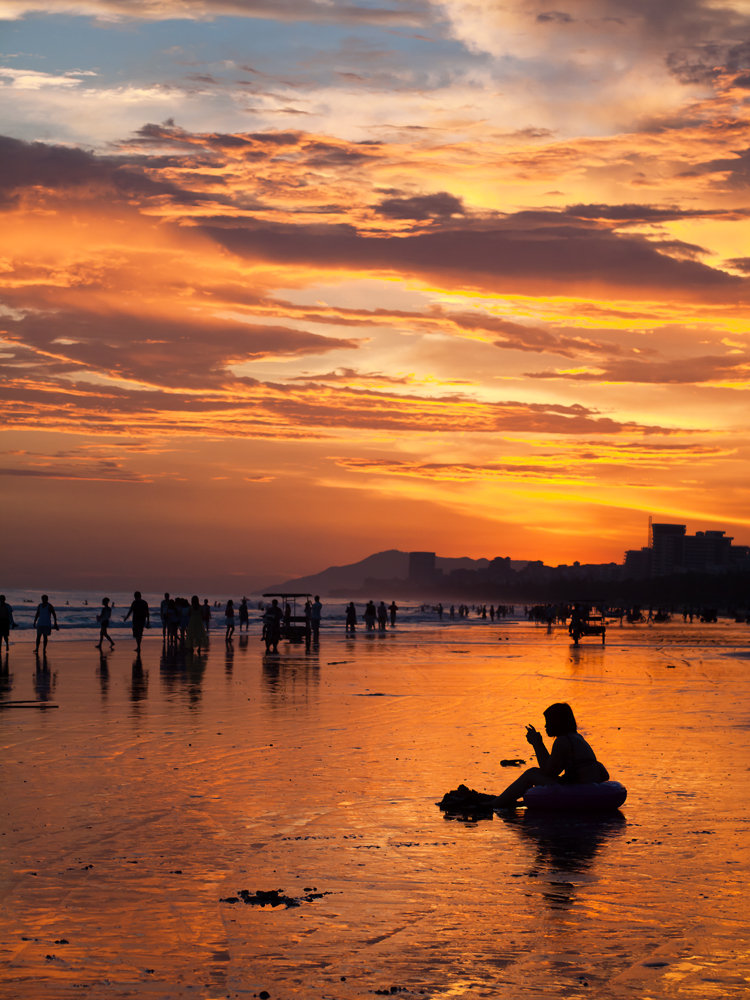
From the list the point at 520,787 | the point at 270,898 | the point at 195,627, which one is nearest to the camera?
the point at 270,898

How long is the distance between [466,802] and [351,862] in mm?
2545

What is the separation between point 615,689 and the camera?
28094mm

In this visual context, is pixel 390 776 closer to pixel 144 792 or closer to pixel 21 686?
pixel 144 792

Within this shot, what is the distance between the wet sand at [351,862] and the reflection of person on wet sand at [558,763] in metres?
0.29

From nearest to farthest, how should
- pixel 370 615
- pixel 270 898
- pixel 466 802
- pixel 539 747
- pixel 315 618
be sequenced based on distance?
pixel 270 898
pixel 466 802
pixel 539 747
pixel 315 618
pixel 370 615

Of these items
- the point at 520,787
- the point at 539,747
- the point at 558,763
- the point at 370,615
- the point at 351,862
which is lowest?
the point at 370,615

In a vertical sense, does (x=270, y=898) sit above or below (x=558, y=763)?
below

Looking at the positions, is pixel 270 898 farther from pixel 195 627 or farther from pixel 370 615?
pixel 370 615

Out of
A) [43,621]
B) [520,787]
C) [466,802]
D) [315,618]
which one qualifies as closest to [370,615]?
[315,618]

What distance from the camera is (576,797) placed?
38.8 ft

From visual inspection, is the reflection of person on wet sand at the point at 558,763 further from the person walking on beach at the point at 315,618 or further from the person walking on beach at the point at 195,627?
the person walking on beach at the point at 315,618

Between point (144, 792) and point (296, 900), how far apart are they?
4.73 metres

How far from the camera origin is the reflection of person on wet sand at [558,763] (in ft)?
39.0

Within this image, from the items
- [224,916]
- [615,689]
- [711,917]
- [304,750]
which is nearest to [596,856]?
[711,917]
